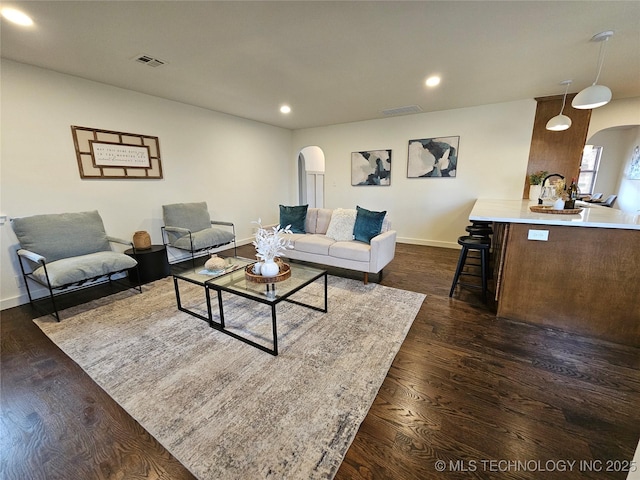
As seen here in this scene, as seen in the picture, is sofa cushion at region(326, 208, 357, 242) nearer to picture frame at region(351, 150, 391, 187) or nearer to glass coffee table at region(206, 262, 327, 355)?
glass coffee table at region(206, 262, 327, 355)

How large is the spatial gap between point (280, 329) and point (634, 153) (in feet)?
27.2

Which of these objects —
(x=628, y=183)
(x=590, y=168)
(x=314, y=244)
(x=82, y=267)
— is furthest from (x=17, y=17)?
(x=590, y=168)

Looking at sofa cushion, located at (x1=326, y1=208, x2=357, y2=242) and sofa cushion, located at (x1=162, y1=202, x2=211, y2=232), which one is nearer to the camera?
sofa cushion, located at (x1=326, y1=208, x2=357, y2=242)

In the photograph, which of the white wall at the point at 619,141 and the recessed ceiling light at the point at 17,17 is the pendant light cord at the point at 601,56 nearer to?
the white wall at the point at 619,141

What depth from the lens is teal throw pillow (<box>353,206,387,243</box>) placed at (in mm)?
3275

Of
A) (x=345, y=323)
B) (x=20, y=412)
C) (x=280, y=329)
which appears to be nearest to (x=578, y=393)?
(x=345, y=323)

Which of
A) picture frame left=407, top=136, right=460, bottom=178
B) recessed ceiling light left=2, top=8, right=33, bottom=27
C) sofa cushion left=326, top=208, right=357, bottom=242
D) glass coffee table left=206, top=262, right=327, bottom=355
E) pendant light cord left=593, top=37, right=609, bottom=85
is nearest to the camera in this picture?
recessed ceiling light left=2, top=8, right=33, bottom=27

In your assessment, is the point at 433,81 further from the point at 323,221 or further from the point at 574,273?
the point at 574,273

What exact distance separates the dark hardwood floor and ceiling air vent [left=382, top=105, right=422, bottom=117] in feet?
12.0

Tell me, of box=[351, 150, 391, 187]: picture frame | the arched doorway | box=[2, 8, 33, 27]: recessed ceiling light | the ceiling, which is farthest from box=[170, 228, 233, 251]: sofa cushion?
the arched doorway

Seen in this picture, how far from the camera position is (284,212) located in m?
3.99

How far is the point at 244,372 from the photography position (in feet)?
5.80

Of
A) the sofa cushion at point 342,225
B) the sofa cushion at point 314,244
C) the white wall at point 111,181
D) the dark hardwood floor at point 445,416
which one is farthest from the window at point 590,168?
the white wall at point 111,181

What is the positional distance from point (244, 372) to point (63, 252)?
257 centimetres
